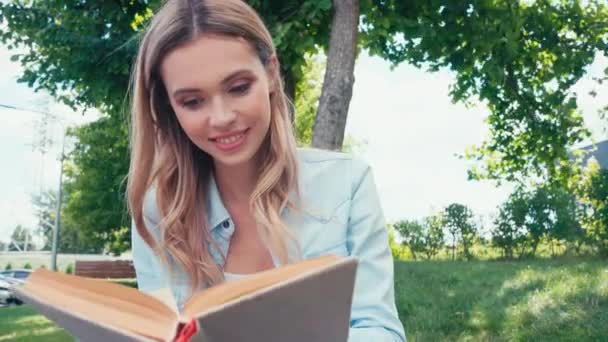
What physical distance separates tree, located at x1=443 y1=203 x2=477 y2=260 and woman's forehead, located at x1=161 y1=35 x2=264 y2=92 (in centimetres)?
1248

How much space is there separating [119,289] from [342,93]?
4.24 m

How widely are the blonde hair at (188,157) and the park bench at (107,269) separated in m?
26.3

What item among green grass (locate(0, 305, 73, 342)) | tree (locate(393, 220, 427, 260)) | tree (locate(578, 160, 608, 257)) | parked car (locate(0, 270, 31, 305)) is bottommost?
parked car (locate(0, 270, 31, 305))

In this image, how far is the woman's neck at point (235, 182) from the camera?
6.57 ft

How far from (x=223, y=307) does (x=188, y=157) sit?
46.4 inches

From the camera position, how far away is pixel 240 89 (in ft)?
5.44

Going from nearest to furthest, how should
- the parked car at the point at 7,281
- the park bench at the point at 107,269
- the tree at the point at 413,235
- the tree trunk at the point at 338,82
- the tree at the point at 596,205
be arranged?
the tree trunk at the point at 338,82
the tree at the point at 596,205
the tree at the point at 413,235
the parked car at the point at 7,281
the park bench at the point at 107,269

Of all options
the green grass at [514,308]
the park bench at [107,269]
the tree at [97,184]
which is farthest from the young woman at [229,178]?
the park bench at [107,269]

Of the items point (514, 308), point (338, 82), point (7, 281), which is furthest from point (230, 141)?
point (7, 281)

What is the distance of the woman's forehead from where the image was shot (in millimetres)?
1610

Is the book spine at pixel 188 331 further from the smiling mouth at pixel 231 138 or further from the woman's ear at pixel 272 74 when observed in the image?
the woman's ear at pixel 272 74

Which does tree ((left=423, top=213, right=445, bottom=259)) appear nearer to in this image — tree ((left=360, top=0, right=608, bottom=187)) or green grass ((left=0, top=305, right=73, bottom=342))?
tree ((left=360, top=0, right=608, bottom=187))

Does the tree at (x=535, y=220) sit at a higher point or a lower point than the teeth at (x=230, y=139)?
lower

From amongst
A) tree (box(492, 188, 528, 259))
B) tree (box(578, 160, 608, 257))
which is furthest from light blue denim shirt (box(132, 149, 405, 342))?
tree (box(492, 188, 528, 259))
